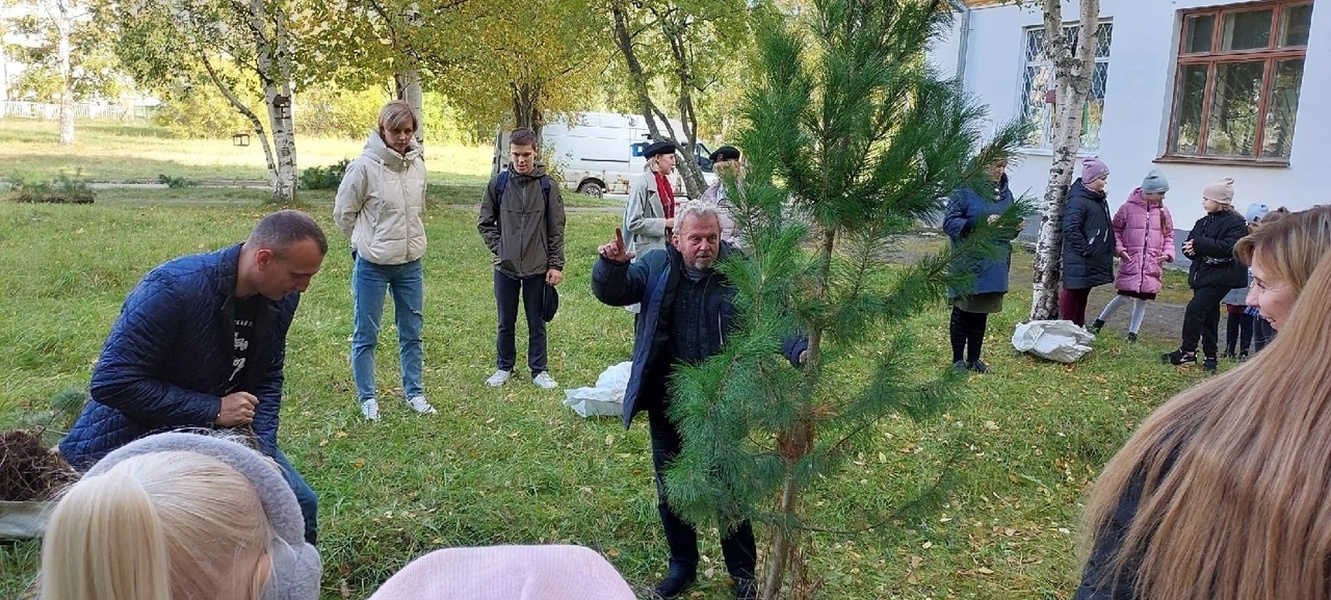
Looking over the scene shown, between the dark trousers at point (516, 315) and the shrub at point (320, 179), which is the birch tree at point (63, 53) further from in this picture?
the dark trousers at point (516, 315)

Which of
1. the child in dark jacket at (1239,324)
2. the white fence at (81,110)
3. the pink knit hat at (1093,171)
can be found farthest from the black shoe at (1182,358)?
the white fence at (81,110)

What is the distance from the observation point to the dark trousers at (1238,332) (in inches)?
298

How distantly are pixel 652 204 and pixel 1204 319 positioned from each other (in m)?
4.45

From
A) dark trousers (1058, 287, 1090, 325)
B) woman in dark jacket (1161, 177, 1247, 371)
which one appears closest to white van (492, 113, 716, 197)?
dark trousers (1058, 287, 1090, 325)

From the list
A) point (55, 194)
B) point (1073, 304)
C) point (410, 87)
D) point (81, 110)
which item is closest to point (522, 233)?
point (1073, 304)

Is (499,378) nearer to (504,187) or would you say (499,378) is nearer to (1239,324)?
(504,187)

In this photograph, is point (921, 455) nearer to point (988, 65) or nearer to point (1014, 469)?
point (1014, 469)

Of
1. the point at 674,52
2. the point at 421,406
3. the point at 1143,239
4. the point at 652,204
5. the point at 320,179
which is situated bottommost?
the point at 421,406

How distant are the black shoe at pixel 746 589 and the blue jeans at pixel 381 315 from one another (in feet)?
8.83

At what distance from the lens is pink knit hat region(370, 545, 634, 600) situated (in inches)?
53.3

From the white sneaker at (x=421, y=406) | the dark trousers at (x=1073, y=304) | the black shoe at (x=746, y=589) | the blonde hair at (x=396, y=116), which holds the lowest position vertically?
the black shoe at (x=746, y=589)

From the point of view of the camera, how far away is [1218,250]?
6.92m

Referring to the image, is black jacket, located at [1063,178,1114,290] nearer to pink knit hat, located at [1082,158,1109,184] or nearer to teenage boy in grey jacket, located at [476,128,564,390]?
pink knit hat, located at [1082,158,1109,184]

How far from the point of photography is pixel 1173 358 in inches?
286
